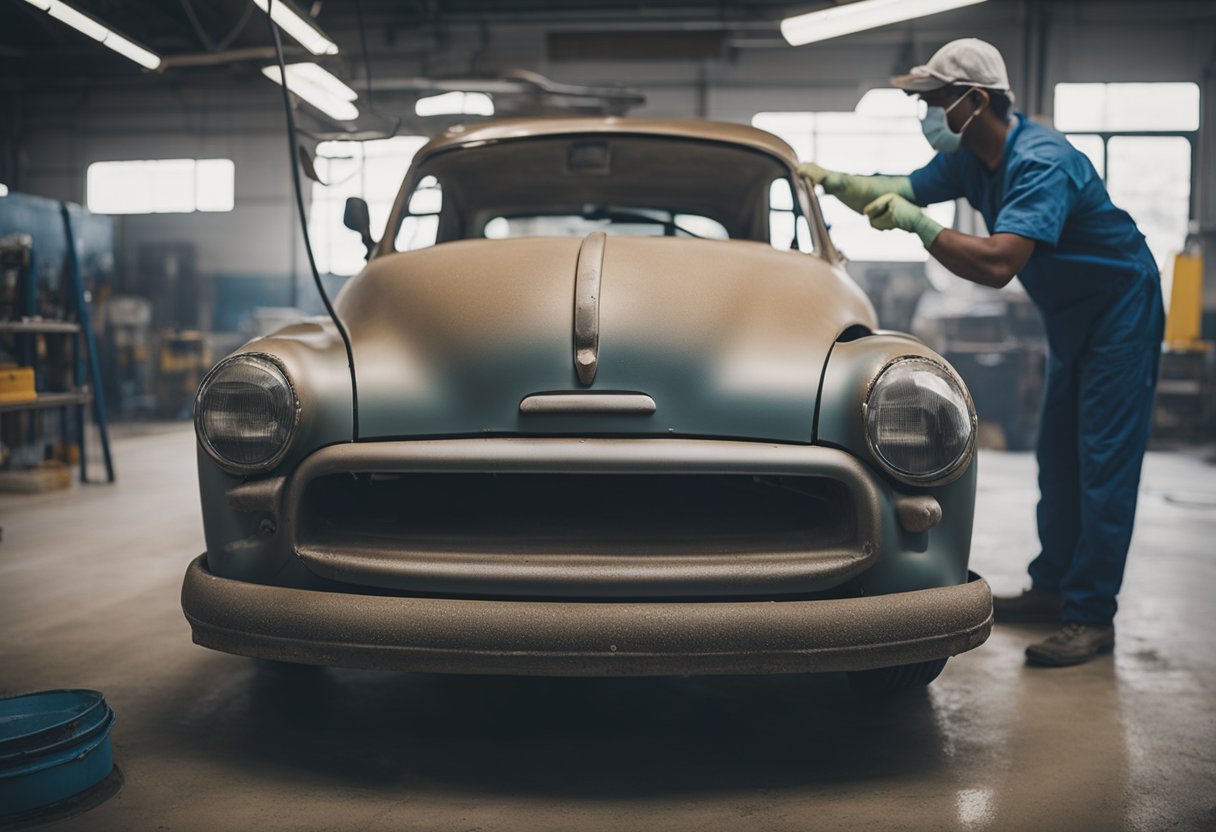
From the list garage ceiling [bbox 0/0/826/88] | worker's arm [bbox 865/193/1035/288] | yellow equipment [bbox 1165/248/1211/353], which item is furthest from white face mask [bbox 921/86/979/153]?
garage ceiling [bbox 0/0/826/88]

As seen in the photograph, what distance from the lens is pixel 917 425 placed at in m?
1.81

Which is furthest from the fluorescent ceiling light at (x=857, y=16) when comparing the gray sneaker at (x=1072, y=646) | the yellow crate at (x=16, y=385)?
the yellow crate at (x=16, y=385)

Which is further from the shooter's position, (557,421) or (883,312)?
(883,312)

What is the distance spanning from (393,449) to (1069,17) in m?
14.4

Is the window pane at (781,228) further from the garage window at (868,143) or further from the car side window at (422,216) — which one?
the garage window at (868,143)

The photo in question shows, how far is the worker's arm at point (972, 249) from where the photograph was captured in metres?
2.39

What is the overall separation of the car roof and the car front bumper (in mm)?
1734

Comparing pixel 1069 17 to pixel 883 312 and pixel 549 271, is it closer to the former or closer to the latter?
pixel 883 312

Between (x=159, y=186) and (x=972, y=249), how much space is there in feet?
54.1

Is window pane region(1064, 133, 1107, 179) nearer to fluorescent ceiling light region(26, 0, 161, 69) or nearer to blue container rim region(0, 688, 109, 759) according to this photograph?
fluorescent ceiling light region(26, 0, 161, 69)

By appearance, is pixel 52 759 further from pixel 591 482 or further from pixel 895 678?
pixel 895 678

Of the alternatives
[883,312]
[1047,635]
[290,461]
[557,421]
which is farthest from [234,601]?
[883,312]

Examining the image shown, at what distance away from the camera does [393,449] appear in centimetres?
176

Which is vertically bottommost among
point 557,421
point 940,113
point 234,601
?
point 234,601
